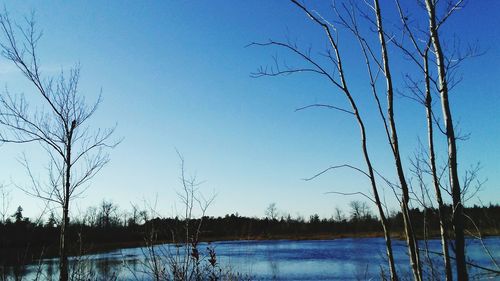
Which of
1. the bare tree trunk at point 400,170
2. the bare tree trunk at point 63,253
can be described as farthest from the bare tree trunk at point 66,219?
the bare tree trunk at point 400,170

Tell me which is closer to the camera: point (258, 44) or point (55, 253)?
point (258, 44)

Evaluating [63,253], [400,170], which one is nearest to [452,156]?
[400,170]

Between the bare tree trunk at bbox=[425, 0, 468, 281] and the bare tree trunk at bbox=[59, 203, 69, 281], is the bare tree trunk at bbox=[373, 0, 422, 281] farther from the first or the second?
the bare tree trunk at bbox=[59, 203, 69, 281]

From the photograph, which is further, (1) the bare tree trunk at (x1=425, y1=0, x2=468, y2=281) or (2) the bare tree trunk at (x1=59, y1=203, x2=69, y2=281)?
(2) the bare tree trunk at (x1=59, y1=203, x2=69, y2=281)

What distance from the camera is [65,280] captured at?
231 inches

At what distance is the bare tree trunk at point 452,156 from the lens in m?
2.03

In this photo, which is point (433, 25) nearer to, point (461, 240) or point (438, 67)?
point (438, 67)

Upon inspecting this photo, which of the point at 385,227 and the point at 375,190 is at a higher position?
the point at 375,190

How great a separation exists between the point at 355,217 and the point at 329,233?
60.1ft

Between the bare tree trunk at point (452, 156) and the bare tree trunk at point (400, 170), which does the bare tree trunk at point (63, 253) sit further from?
the bare tree trunk at point (452, 156)

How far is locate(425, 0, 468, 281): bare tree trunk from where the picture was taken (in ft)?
6.64

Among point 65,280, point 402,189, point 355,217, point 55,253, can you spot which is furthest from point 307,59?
point 355,217

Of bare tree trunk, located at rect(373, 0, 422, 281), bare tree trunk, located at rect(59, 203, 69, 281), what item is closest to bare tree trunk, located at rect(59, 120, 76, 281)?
bare tree trunk, located at rect(59, 203, 69, 281)

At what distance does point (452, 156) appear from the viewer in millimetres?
2246
